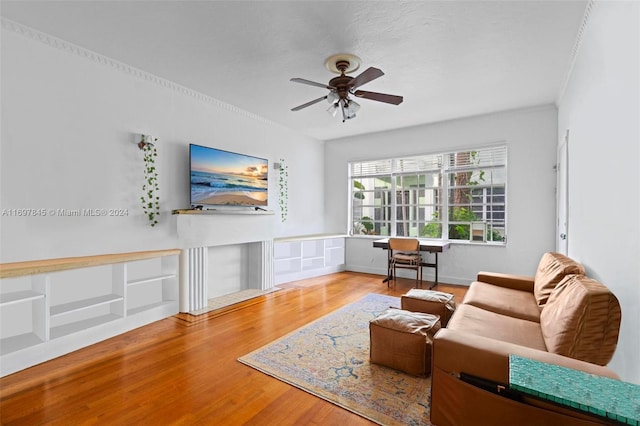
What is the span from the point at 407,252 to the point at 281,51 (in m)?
3.97

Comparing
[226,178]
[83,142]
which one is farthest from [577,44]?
[83,142]

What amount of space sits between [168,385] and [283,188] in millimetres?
3841

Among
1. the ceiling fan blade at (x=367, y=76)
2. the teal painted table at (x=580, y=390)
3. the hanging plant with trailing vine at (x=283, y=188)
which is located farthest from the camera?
the hanging plant with trailing vine at (x=283, y=188)

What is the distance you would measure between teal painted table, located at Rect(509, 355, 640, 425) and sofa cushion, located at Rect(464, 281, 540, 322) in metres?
1.36

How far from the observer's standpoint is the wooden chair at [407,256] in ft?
16.1

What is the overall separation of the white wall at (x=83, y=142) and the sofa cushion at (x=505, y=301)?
354 cm

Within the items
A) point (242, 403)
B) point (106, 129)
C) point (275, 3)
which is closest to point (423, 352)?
point (242, 403)

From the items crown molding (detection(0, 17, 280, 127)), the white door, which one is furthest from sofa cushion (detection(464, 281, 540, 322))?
crown molding (detection(0, 17, 280, 127))

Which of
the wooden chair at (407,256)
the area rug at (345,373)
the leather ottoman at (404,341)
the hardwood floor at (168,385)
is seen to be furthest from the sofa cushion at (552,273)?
the wooden chair at (407,256)

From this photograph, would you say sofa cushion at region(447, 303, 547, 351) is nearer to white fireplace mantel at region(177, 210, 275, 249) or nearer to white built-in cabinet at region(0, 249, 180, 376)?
white fireplace mantel at region(177, 210, 275, 249)

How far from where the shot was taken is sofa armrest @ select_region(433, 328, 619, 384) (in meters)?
1.44

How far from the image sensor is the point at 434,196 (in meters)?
5.54

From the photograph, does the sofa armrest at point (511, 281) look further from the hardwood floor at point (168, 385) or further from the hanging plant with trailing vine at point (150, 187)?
the hanging plant with trailing vine at point (150, 187)

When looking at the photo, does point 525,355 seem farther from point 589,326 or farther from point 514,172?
point 514,172
